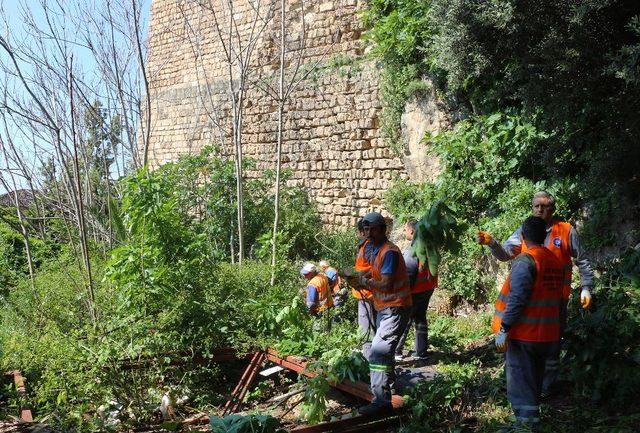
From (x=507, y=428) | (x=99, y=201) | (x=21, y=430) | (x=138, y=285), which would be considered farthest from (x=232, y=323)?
(x=99, y=201)

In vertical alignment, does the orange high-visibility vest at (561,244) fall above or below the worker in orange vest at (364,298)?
above

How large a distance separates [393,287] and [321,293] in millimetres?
2127

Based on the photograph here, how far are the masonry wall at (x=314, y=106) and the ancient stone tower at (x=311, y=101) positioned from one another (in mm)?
20

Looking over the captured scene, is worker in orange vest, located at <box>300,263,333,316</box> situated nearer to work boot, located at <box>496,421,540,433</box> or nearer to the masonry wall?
work boot, located at <box>496,421,540,433</box>

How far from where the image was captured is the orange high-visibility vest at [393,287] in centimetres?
473

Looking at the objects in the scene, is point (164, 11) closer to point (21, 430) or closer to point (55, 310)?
point (55, 310)

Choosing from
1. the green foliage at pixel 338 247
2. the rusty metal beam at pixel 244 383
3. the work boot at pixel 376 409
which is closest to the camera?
the work boot at pixel 376 409

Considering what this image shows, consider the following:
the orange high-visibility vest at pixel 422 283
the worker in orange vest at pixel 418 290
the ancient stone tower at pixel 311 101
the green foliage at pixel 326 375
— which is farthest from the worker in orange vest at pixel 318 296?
the ancient stone tower at pixel 311 101

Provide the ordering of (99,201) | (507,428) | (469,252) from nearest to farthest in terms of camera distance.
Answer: (507,428) < (469,252) < (99,201)

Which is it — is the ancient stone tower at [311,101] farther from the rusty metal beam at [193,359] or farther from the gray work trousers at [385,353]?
the gray work trousers at [385,353]

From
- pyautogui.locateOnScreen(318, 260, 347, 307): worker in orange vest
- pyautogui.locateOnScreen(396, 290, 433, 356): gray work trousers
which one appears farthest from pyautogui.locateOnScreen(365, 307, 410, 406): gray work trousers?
pyautogui.locateOnScreen(318, 260, 347, 307): worker in orange vest

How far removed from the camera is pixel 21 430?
4.55 metres

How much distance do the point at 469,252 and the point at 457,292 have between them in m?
0.63

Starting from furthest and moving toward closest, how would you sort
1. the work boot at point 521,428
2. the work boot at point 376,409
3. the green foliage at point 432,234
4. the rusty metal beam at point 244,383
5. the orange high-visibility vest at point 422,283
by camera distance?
the rusty metal beam at point 244,383, the orange high-visibility vest at point 422,283, the green foliage at point 432,234, the work boot at point 376,409, the work boot at point 521,428
